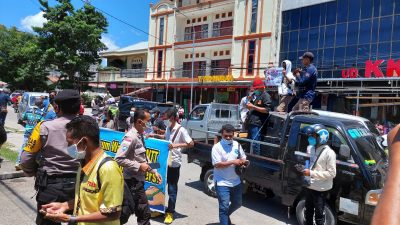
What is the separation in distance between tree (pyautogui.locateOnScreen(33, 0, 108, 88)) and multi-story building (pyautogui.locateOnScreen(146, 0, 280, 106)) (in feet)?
20.5

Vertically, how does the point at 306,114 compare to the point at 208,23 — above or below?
below

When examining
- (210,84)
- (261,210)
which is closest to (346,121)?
(261,210)

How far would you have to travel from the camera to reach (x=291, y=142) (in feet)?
21.4

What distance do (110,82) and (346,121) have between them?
127ft

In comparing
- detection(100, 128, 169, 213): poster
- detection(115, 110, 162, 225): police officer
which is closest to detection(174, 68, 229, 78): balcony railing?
detection(100, 128, 169, 213): poster

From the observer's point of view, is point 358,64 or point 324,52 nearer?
point 358,64

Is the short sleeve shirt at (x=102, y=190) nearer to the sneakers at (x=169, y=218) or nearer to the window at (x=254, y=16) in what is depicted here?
the sneakers at (x=169, y=218)

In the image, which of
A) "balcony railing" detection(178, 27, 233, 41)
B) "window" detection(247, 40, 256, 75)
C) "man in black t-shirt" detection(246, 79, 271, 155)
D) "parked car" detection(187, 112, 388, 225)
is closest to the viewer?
"parked car" detection(187, 112, 388, 225)

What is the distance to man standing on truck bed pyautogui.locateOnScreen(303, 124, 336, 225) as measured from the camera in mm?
5199

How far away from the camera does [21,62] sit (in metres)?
44.4

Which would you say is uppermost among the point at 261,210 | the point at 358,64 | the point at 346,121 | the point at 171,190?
the point at 358,64

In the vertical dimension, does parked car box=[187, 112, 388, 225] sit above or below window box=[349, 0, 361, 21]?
below

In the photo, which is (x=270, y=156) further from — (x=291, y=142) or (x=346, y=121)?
(x=346, y=121)

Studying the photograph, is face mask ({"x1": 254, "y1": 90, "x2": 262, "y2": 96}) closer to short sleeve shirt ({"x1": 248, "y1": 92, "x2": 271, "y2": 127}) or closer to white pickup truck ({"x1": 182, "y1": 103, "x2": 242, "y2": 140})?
short sleeve shirt ({"x1": 248, "y1": 92, "x2": 271, "y2": 127})
